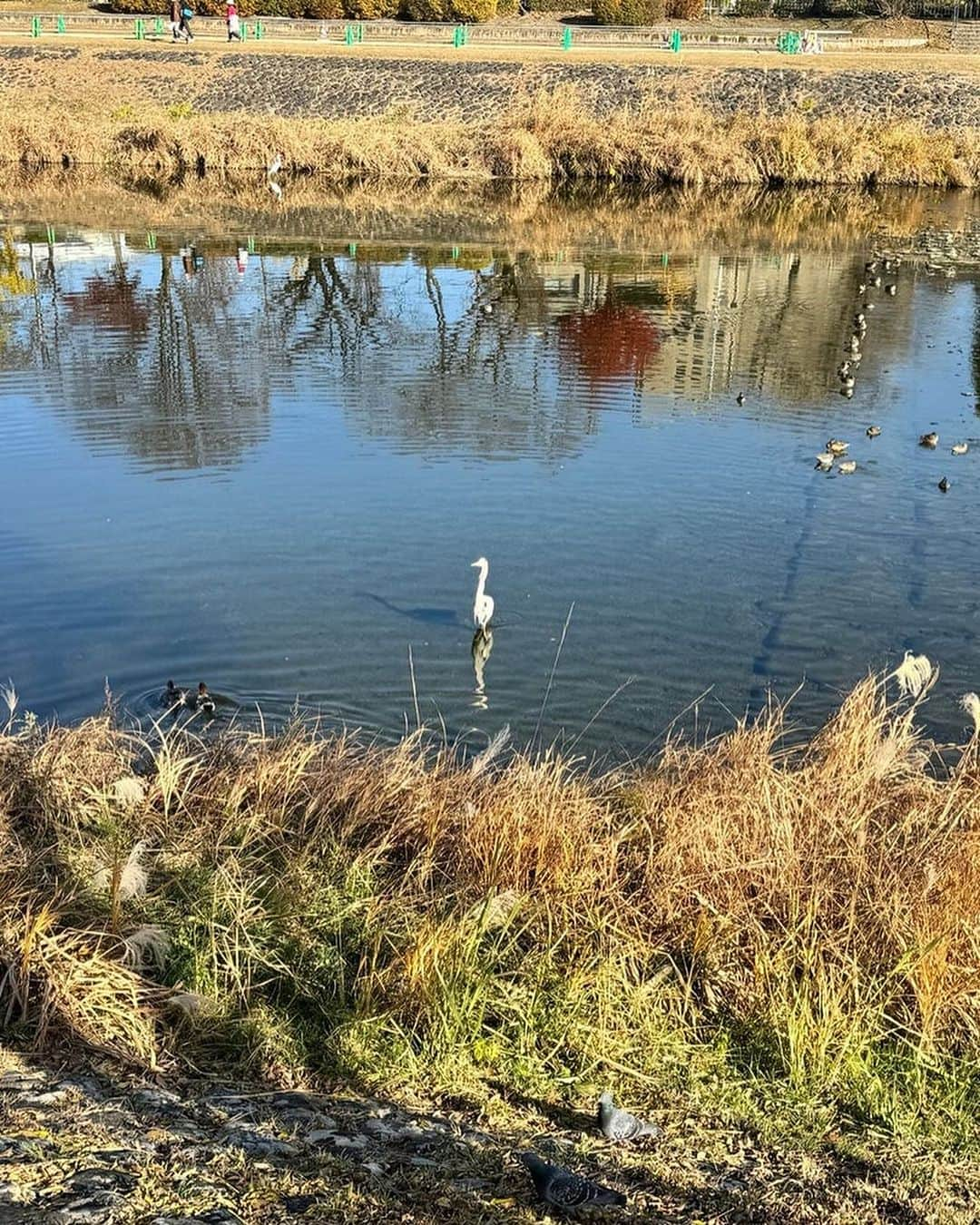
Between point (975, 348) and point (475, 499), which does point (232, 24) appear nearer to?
point (975, 348)

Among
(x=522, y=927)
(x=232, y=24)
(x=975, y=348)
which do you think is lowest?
(x=522, y=927)

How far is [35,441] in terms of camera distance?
49.7 ft

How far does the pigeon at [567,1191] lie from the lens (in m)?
4.30

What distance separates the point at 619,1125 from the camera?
4.77 metres

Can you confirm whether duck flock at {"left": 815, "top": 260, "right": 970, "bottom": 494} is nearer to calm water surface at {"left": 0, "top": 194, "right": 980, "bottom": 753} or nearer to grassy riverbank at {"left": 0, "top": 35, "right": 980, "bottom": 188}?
calm water surface at {"left": 0, "top": 194, "right": 980, "bottom": 753}

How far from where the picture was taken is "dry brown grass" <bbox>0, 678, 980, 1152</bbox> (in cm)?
523

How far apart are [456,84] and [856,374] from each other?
107ft

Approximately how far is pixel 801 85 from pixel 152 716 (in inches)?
1759

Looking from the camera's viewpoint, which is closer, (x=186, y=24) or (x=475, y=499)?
(x=475, y=499)

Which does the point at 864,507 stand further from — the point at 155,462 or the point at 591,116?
the point at 591,116

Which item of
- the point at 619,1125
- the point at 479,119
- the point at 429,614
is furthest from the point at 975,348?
the point at 479,119

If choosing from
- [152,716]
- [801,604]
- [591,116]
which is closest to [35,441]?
[152,716]

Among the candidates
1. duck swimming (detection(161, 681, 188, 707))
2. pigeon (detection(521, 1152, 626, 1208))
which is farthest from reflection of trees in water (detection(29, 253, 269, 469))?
pigeon (detection(521, 1152, 626, 1208))

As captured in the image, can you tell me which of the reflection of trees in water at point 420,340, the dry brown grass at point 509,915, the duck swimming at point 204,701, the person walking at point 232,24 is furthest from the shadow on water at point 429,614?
the person walking at point 232,24
